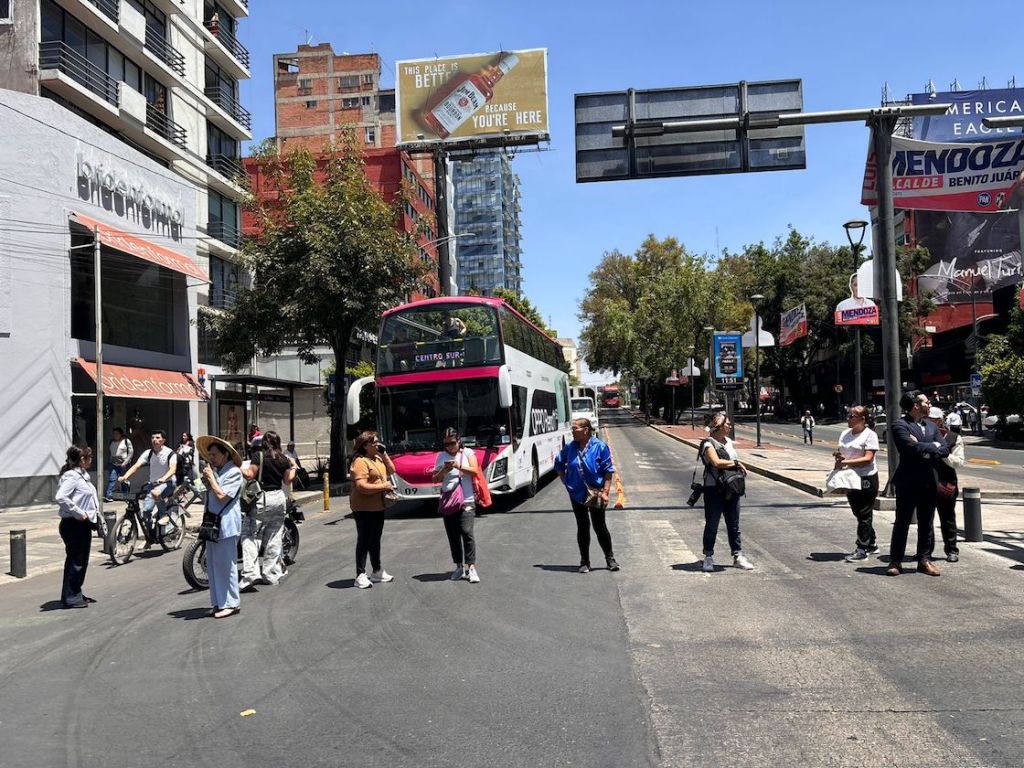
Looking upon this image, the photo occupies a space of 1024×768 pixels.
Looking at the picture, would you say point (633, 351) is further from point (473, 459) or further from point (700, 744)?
point (700, 744)

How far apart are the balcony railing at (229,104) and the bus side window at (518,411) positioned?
84.1 ft

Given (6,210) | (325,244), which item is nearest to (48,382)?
(6,210)

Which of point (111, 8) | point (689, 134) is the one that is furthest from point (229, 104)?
point (689, 134)

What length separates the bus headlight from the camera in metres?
16.5

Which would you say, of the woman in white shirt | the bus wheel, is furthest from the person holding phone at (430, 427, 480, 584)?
the bus wheel

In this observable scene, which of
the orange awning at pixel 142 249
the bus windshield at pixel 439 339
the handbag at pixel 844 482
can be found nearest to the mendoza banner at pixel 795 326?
the orange awning at pixel 142 249

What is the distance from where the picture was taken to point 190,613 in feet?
28.1

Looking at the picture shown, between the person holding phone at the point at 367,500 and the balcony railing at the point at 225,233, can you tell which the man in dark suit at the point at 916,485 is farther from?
the balcony railing at the point at 225,233

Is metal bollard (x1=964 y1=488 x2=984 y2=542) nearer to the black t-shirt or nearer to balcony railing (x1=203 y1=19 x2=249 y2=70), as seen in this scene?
the black t-shirt

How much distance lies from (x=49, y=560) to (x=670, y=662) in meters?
10.7

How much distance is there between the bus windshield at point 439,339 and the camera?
16906mm

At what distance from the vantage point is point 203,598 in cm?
934

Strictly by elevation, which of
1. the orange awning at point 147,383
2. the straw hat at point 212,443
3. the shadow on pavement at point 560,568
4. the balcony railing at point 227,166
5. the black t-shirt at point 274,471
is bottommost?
the shadow on pavement at point 560,568

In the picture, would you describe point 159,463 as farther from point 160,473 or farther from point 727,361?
point 727,361
